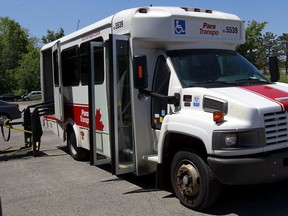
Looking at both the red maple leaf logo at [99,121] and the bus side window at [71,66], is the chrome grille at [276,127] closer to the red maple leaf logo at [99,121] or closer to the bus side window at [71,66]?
the red maple leaf logo at [99,121]

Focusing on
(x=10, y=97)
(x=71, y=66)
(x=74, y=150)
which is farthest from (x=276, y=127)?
(x=10, y=97)

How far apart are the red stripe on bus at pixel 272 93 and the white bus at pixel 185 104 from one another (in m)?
0.01

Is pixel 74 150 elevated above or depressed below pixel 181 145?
below

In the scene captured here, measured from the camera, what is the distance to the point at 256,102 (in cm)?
477

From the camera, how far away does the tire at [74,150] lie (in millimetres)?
8820

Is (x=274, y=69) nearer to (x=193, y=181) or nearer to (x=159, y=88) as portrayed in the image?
(x=159, y=88)

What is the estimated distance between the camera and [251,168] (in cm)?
455

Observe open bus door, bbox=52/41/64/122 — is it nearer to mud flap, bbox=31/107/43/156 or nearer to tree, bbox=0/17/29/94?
mud flap, bbox=31/107/43/156

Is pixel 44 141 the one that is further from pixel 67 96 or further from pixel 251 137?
pixel 251 137

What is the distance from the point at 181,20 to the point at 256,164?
261cm

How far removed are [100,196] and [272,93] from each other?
2.96 meters

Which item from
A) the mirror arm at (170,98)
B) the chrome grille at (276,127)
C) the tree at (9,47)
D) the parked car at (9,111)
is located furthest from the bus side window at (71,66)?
the tree at (9,47)

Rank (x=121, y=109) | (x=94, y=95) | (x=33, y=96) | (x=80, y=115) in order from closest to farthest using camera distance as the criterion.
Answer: (x=121, y=109), (x=94, y=95), (x=80, y=115), (x=33, y=96)

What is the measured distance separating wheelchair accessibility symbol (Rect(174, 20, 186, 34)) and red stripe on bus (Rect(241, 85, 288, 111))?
1354mm
